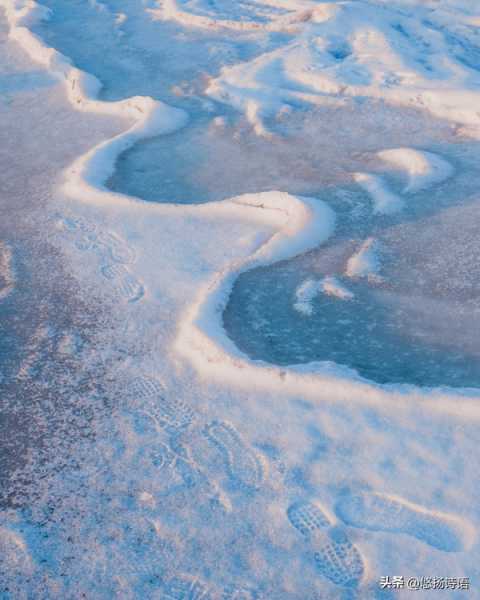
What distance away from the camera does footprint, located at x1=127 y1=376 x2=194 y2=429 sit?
10.4 ft

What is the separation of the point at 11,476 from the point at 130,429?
21.7 inches

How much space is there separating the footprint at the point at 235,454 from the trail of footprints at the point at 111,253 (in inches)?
47.8

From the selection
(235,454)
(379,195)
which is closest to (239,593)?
(235,454)

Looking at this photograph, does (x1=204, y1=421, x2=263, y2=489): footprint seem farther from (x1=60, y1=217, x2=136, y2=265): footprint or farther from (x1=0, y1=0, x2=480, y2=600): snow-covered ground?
(x1=60, y1=217, x2=136, y2=265): footprint

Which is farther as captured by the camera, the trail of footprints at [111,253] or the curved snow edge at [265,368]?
the trail of footprints at [111,253]

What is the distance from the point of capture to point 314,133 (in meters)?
6.04

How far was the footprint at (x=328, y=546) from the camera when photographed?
2.49m

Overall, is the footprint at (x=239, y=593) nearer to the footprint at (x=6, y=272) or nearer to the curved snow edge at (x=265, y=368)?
the curved snow edge at (x=265, y=368)

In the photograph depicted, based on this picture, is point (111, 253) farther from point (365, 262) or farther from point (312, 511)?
point (312, 511)

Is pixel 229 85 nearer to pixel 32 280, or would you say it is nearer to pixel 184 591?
pixel 32 280

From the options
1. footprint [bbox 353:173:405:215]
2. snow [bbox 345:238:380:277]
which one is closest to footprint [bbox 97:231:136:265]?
snow [bbox 345:238:380:277]

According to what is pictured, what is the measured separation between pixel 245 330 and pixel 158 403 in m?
0.71

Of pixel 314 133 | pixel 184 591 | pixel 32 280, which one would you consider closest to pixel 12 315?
pixel 32 280

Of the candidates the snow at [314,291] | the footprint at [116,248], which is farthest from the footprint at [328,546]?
the footprint at [116,248]
